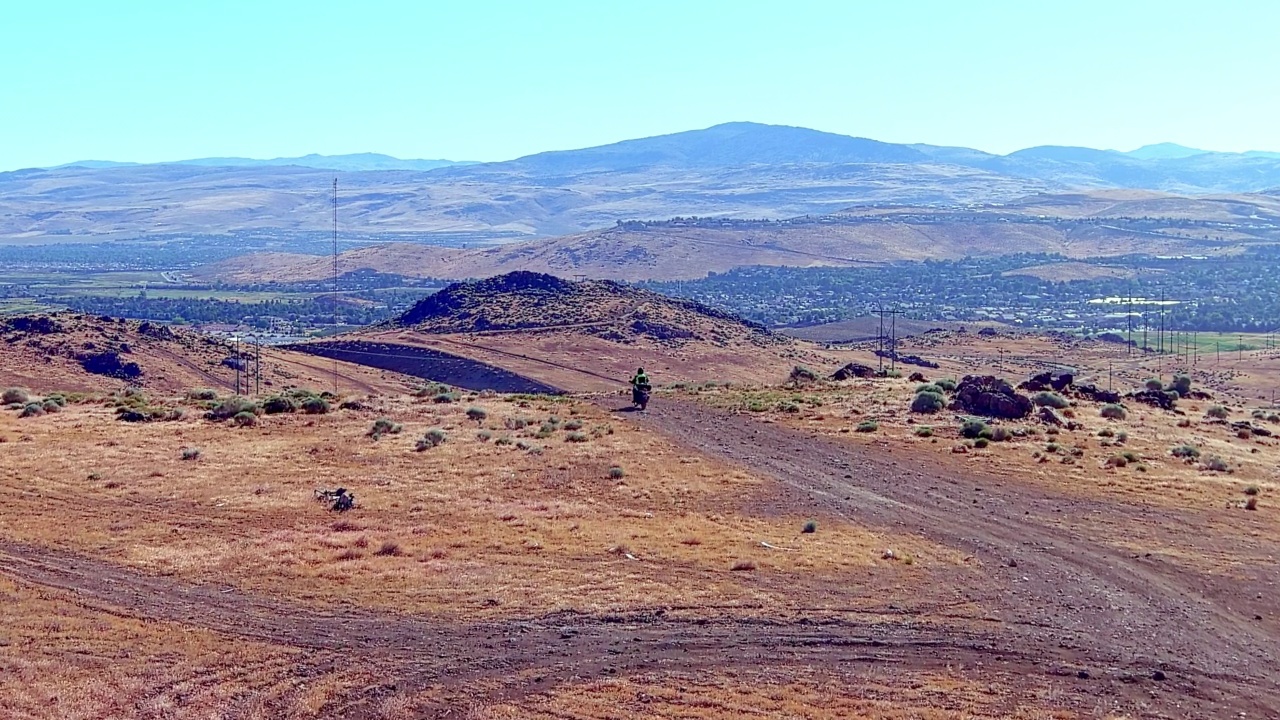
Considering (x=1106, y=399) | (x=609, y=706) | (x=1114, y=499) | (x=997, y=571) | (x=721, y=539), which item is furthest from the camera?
(x=1106, y=399)

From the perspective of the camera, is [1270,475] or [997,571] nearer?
[997,571]

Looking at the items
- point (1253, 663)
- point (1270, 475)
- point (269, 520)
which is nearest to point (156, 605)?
point (269, 520)

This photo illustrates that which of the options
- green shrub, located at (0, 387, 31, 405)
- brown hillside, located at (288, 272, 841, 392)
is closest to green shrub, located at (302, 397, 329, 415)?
green shrub, located at (0, 387, 31, 405)

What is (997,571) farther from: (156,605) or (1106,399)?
(1106,399)

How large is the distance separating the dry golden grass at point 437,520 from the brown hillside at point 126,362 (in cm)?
2386

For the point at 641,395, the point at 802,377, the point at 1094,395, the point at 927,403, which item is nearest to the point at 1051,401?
the point at 927,403

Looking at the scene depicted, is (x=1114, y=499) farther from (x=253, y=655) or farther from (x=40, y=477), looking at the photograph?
(x=40, y=477)

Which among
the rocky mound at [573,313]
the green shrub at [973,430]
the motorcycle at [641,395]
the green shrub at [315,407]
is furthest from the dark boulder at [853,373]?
the rocky mound at [573,313]

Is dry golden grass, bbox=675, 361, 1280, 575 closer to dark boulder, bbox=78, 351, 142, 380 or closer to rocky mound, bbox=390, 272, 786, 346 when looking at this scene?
dark boulder, bbox=78, 351, 142, 380

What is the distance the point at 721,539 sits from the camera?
21.7m

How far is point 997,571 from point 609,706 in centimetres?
844

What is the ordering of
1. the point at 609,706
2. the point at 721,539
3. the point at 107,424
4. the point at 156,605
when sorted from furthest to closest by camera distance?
the point at 107,424
the point at 721,539
the point at 156,605
the point at 609,706

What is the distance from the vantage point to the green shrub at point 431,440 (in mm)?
30798

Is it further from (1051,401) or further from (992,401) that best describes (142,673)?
(1051,401)
